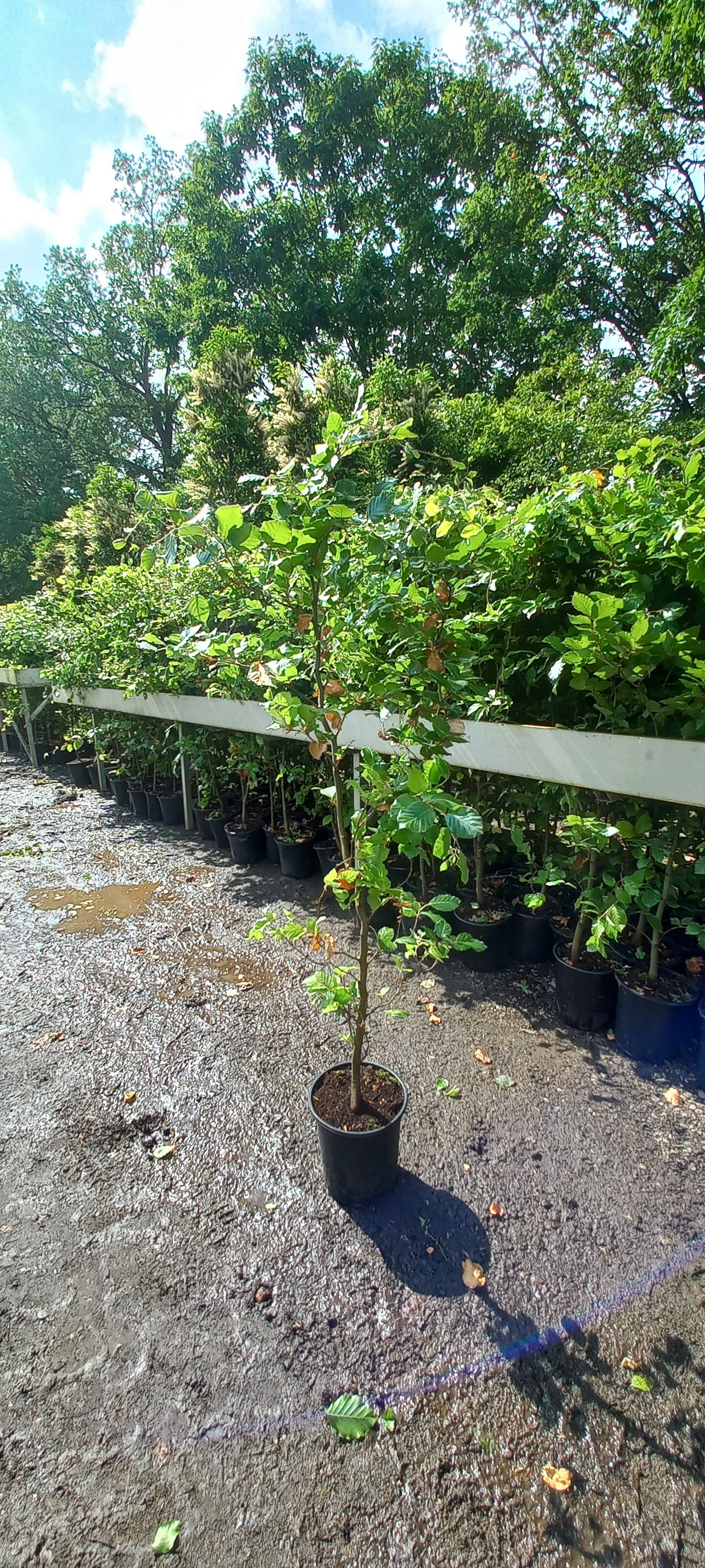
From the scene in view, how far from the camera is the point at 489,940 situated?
3113mm

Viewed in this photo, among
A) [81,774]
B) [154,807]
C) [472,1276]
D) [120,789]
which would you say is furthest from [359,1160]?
[81,774]

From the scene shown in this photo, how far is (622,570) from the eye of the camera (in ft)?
7.59

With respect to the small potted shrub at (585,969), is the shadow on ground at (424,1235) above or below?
below

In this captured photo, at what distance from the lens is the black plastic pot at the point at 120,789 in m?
6.59

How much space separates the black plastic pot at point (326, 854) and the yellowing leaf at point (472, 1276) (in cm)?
242

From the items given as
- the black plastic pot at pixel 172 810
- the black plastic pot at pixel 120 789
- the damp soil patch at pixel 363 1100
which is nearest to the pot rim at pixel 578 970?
the damp soil patch at pixel 363 1100

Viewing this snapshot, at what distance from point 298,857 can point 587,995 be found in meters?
2.12

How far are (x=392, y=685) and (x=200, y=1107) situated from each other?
5.68 feet

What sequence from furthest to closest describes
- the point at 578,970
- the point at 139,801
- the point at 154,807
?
the point at 139,801
the point at 154,807
the point at 578,970

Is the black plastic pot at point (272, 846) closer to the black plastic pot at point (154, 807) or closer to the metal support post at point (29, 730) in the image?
the black plastic pot at point (154, 807)

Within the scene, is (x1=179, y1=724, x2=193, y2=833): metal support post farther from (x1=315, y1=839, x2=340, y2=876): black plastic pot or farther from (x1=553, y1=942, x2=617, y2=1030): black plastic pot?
(x1=553, y1=942, x2=617, y2=1030): black plastic pot

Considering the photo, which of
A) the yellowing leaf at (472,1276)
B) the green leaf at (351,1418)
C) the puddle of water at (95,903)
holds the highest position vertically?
the puddle of water at (95,903)

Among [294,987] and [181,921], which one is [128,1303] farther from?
[181,921]

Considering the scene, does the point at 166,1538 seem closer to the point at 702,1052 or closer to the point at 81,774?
the point at 702,1052
